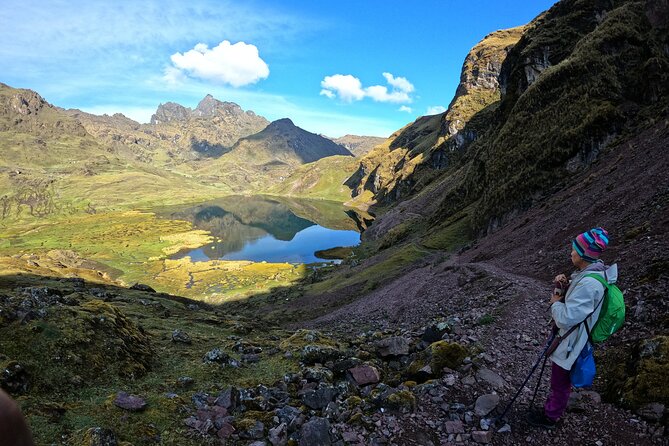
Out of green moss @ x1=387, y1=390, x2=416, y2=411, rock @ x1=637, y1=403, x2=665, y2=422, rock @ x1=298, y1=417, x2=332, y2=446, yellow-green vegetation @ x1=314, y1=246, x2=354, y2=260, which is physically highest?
rock @ x1=637, y1=403, x2=665, y2=422

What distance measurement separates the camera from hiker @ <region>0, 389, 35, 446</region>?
97.7 inches

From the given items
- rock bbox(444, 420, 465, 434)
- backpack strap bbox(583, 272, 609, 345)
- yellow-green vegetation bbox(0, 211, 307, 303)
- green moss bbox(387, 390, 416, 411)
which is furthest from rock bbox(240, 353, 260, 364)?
yellow-green vegetation bbox(0, 211, 307, 303)

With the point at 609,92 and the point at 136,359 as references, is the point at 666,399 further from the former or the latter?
the point at 609,92

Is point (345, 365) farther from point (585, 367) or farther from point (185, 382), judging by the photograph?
point (585, 367)

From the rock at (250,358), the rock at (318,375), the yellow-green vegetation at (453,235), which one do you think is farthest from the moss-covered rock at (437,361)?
the yellow-green vegetation at (453,235)

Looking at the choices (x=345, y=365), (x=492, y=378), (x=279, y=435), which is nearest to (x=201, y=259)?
(x=345, y=365)

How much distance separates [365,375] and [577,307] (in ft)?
26.0

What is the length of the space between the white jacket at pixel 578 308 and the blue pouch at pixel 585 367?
138 millimetres

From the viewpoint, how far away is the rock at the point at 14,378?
10523 millimetres

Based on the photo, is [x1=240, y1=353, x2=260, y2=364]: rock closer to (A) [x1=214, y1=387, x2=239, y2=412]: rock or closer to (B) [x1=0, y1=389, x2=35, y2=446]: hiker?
(A) [x1=214, y1=387, x2=239, y2=412]: rock

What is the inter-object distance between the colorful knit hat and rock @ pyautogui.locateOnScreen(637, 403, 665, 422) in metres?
3.70

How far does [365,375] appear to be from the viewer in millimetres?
13383

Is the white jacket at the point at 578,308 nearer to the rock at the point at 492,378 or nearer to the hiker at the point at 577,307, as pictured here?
the hiker at the point at 577,307

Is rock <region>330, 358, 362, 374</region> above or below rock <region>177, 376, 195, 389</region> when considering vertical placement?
above
